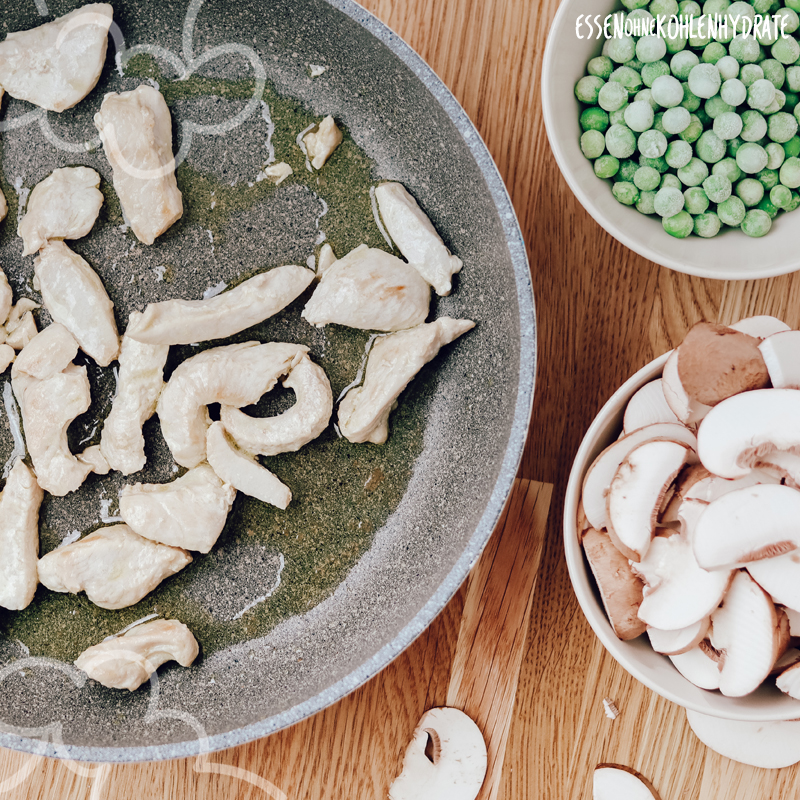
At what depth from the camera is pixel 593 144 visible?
713 millimetres

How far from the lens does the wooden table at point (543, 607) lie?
0.80 meters

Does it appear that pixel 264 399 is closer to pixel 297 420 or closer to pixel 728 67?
pixel 297 420

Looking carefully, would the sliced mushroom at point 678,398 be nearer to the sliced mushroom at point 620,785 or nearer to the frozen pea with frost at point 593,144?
the frozen pea with frost at point 593,144

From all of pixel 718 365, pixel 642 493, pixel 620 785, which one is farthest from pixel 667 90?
pixel 620 785

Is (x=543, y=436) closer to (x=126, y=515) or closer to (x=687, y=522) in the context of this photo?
(x=687, y=522)

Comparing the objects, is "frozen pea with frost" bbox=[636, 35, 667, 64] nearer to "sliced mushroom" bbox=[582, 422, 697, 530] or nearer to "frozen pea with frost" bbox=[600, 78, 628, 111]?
"frozen pea with frost" bbox=[600, 78, 628, 111]

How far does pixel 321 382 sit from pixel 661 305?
40 cm

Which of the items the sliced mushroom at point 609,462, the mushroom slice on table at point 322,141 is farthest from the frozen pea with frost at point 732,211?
the mushroom slice on table at point 322,141

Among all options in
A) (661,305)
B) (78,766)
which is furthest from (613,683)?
(78,766)

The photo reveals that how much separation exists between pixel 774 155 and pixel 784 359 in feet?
0.73

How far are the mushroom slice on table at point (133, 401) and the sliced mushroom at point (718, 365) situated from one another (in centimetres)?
57

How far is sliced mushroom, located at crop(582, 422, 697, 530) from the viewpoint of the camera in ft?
2.17

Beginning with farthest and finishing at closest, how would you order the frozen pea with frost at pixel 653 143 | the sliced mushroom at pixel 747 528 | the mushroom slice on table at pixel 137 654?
1. the mushroom slice on table at pixel 137 654
2. the frozen pea with frost at pixel 653 143
3. the sliced mushroom at pixel 747 528

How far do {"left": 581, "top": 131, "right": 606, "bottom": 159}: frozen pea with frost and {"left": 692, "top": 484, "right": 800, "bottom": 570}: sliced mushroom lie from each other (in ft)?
1.20
